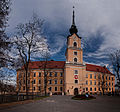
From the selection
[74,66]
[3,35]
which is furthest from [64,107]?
[74,66]

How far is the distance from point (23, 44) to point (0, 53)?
40.2 feet

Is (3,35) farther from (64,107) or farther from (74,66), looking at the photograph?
(74,66)

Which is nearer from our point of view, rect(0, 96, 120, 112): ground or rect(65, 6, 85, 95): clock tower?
rect(0, 96, 120, 112): ground

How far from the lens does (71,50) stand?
58.9 metres

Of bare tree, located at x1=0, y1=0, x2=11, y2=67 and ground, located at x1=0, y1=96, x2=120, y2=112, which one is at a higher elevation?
bare tree, located at x1=0, y1=0, x2=11, y2=67

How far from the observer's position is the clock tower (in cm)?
5541

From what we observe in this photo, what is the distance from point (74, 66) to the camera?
188ft

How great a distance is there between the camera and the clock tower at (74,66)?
55406 millimetres

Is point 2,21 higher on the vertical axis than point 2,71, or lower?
higher

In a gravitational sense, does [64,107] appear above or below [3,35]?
below

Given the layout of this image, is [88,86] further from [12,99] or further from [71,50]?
[12,99]

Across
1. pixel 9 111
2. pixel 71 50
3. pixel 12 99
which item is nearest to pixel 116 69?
pixel 71 50

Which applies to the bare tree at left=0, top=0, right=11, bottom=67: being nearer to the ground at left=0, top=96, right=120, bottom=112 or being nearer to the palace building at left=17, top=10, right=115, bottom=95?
the ground at left=0, top=96, right=120, bottom=112

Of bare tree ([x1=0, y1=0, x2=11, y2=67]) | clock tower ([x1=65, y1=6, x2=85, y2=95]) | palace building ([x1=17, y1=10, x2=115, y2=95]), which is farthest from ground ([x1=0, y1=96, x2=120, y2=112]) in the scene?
clock tower ([x1=65, y1=6, x2=85, y2=95])
